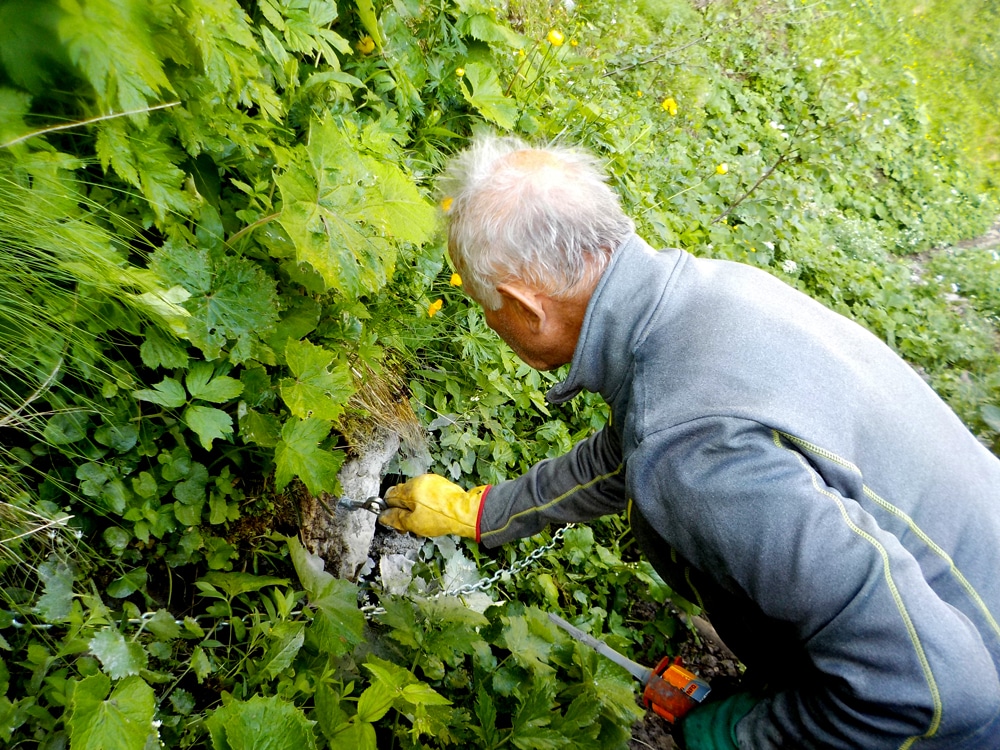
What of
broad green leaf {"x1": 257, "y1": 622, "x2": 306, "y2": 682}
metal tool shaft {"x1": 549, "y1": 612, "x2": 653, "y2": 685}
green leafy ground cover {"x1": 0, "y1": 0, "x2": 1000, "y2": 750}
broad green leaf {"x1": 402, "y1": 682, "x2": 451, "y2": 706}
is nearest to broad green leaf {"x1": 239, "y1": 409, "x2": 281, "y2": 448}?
green leafy ground cover {"x1": 0, "y1": 0, "x2": 1000, "y2": 750}

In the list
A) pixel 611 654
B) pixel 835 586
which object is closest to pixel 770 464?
pixel 835 586

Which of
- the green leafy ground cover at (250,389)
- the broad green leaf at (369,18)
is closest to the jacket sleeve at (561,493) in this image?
the green leafy ground cover at (250,389)

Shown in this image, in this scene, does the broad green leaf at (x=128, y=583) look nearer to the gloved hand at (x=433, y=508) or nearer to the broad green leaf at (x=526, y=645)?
the gloved hand at (x=433, y=508)

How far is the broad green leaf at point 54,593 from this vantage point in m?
1.74

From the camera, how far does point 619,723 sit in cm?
222

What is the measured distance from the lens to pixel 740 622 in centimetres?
206

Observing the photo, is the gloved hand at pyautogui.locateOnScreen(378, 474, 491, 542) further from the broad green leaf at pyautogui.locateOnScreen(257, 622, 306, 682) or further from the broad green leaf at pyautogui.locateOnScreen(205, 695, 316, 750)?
the broad green leaf at pyautogui.locateOnScreen(205, 695, 316, 750)

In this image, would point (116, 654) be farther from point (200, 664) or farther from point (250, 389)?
point (250, 389)

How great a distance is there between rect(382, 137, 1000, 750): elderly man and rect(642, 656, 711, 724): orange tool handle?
0.85 ft

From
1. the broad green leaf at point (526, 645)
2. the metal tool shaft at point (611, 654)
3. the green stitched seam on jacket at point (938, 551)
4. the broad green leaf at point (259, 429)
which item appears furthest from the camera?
the metal tool shaft at point (611, 654)

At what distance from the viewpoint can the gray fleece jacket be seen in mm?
1509

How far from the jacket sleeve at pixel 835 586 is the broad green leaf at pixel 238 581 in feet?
4.04

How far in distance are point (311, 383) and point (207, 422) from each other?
0.30m

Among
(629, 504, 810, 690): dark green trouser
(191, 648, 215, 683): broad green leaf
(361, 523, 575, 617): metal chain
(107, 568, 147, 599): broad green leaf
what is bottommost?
(361, 523, 575, 617): metal chain
